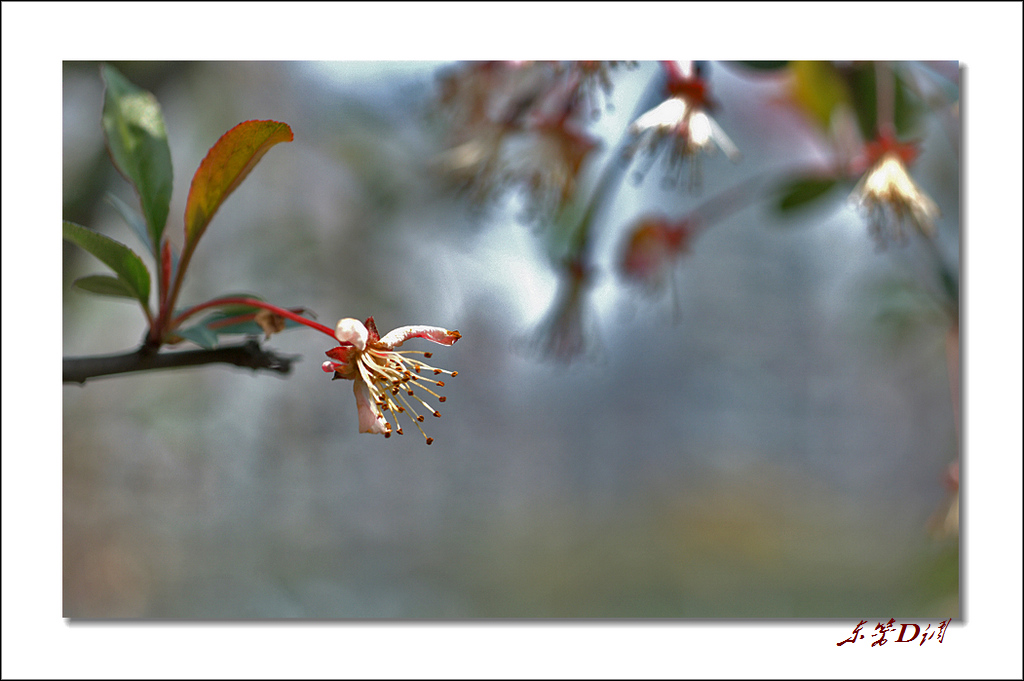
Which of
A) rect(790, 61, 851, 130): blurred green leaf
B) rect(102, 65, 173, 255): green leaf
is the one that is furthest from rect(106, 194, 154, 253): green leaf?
rect(790, 61, 851, 130): blurred green leaf

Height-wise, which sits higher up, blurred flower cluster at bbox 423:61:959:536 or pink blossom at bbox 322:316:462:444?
blurred flower cluster at bbox 423:61:959:536

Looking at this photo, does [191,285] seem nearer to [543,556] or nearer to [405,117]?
[405,117]

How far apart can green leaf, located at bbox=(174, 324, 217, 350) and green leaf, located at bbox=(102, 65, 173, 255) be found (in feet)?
0.29

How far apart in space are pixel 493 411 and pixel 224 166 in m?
1.46

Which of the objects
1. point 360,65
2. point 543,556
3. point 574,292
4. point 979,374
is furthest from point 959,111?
point 543,556

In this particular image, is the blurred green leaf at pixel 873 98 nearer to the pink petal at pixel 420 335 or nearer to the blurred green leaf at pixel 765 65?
the blurred green leaf at pixel 765 65

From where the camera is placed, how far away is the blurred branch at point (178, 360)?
1.77 ft

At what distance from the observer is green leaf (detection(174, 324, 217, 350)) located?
53 cm

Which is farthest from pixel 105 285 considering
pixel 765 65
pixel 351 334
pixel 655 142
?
pixel 765 65

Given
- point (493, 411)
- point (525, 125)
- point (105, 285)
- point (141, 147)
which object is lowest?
point (493, 411)

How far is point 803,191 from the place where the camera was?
107cm

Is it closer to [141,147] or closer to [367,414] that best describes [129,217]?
[141,147]

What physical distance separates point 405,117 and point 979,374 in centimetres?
110

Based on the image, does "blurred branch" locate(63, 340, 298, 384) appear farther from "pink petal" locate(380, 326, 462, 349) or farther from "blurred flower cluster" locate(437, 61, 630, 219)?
"blurred flower cluster" locate(437, 61, 630, 219)
